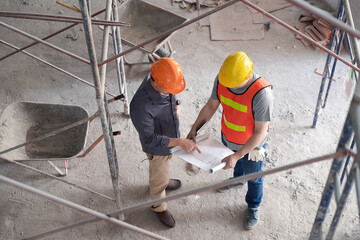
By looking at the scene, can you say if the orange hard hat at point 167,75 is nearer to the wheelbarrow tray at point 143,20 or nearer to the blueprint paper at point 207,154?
the blueprint paper at point 207,154

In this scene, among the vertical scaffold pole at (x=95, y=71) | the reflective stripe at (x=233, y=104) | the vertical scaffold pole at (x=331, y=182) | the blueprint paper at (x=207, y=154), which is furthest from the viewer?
the blueprint paper at (x=207, y=154)

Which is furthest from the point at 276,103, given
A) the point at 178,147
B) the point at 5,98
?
the point at 5,98

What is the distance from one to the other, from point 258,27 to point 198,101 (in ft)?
7.07

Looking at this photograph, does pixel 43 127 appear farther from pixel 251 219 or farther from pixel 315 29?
pixel 315 29

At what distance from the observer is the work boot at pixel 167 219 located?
484 cm

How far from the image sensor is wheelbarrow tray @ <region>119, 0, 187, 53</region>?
251 inches

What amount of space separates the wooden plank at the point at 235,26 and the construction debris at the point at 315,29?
75cm

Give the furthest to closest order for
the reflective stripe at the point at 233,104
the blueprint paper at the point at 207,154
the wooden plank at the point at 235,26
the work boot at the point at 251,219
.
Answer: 1. the wooden plank at the point at 235,26
2. the work boot at the point at 251,219
3. the blueprint paper at the point at 207,154
4. the reflective stripe at the point at 233,104

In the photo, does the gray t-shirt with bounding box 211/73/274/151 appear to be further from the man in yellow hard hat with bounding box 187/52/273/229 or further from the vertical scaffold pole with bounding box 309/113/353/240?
the vertical scaffold pole with bounding box 309/113/353/240

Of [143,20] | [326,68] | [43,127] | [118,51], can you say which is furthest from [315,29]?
[43,127]

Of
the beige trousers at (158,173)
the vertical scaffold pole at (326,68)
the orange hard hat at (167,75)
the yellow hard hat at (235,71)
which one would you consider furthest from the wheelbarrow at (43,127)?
the vertical scaffold pole at (326,68)

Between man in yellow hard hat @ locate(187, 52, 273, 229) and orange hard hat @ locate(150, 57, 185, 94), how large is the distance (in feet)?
1.34

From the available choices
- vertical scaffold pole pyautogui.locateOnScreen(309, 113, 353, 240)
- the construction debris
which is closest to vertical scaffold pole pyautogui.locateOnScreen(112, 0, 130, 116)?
the construction debris

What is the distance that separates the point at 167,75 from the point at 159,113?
0.43 m
